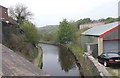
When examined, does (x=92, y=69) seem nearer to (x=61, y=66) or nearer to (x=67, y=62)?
(x=61, y=66)

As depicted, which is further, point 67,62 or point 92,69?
point 67,62

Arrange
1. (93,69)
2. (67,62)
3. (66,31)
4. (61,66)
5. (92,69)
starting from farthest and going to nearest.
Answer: (66,31), (67,62), (61,66), (92,69), (93,69)

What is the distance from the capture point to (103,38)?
63.0 ft

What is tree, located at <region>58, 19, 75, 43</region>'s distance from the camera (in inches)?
1745

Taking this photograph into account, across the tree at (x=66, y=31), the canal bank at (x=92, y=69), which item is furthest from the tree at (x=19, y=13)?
the canal bank at (x=92, y=69)

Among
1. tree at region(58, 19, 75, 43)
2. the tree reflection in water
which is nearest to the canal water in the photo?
the tree reflection in water

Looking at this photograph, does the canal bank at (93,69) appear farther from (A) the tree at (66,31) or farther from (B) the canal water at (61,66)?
(A) the tree at (66,31)

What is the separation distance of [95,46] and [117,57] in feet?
23.4

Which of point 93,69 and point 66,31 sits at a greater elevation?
point 66,31

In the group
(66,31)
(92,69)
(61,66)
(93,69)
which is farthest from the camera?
(66,31)

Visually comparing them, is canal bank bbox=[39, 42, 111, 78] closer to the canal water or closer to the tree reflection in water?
the canal water

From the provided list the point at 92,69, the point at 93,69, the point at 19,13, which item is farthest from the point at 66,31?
the point at 93,69

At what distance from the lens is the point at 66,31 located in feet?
148

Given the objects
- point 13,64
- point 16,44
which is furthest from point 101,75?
point 16,44
